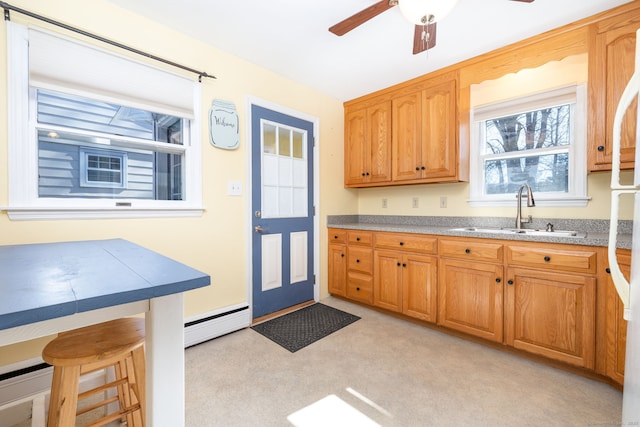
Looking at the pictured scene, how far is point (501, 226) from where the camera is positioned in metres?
2.58

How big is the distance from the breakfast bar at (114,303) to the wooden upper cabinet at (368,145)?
2.62 metres

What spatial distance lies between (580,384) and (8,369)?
11.0 ft

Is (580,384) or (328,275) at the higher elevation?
(328,275)

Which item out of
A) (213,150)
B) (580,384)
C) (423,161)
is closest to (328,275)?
(423,161)

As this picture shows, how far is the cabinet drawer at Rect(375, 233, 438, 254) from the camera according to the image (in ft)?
7.97

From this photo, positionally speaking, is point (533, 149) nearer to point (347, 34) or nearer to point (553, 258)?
point (553, 258)

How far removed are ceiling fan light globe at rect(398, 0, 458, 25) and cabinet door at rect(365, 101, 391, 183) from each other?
5.43 feet

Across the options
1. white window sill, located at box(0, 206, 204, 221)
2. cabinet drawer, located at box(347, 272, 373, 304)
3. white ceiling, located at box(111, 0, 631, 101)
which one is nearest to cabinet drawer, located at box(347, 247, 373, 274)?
cabinet drawer, located at box(347, 272, 373, 304)

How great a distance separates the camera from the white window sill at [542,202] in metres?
2.21

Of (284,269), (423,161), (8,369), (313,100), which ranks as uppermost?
(313,100)

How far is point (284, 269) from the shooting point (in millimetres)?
2875

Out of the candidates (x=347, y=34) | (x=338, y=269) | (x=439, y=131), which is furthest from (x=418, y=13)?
(x=338, y=269)

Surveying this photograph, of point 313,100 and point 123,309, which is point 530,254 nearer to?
point 123,309

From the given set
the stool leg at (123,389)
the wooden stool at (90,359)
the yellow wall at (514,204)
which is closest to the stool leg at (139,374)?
the wooden stool at (90,359)
